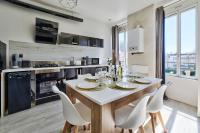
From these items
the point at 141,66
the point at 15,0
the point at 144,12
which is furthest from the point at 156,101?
the point at 15,0

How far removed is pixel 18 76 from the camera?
2.47 metres

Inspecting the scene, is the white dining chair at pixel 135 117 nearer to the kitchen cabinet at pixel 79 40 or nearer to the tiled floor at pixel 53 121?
the tiled floor at pixel 53 121

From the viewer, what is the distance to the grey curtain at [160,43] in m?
3.21

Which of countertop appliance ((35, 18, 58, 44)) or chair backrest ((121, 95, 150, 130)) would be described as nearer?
chair backrest ((121, 95, 150, 130))

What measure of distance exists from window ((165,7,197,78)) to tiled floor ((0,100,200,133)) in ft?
3.37

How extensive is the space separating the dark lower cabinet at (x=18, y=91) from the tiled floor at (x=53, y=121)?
0.16 meters

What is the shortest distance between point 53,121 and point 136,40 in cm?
303

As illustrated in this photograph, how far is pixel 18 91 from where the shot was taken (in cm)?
248

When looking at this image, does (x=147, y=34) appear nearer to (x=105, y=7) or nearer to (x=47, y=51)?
(x=105, y=7)

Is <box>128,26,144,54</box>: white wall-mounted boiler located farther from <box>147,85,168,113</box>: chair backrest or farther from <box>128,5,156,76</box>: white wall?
<box>147,85,168,113</box>: chair backrest

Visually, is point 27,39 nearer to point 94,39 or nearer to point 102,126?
point 94,39

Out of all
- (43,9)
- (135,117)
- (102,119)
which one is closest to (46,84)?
(43,9)

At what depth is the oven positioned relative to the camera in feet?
9.35

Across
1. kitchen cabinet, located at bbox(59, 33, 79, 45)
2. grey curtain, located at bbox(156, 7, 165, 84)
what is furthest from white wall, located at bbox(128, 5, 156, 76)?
kitchen cabinet, located at bbox(59, 33, 79, 45)
